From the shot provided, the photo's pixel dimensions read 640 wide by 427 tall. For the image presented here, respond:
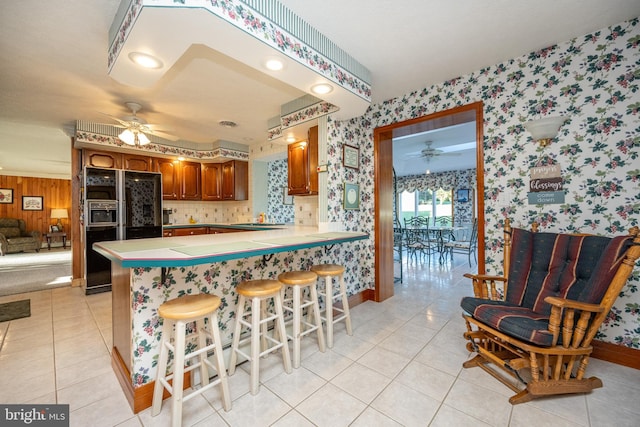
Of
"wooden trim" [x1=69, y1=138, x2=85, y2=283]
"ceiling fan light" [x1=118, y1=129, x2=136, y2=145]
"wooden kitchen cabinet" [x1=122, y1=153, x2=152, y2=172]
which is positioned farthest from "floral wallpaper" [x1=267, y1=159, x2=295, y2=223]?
"wooden trim" [x1=69, y1=138, x2=85, y2=283]

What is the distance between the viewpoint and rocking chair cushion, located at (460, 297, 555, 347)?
1512 mm

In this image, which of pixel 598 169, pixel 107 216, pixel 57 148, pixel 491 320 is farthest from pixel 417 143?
pixel 57 148

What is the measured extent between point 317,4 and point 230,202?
4585 mm

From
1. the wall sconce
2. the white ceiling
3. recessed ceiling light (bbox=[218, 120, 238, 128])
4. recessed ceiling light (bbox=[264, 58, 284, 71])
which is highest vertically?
recessed ceiling light (bbox=[218, 120, 238, 128])

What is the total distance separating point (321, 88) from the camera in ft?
7.47

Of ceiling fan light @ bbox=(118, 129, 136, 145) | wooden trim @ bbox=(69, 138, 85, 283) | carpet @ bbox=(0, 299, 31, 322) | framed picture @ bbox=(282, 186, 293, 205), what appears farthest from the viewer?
framed picture @ bbox=(282, 186, 293, 205)

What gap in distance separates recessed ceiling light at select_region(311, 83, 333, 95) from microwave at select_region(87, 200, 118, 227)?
145 inches

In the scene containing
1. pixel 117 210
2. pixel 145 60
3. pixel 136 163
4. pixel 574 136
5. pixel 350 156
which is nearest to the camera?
pixel 145 60

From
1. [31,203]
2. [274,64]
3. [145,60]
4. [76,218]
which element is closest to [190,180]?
[76,218]

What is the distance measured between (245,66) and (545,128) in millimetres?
2650

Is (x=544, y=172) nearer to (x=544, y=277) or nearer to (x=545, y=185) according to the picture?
(x=545, y=185)

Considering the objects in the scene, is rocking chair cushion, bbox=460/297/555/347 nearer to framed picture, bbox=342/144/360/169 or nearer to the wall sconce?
the wall sconce

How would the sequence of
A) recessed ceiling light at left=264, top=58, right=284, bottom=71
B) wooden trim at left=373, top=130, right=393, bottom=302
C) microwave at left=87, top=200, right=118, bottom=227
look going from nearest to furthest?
recessed ceiling light at left=264, top=58, right=284, bottom=71
wooden trim at left=373, top=130, right=393, bottom=302
microwave at left=87, top=200, right=118, bottom=227

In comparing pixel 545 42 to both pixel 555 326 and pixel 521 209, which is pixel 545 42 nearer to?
pixel 521 209
